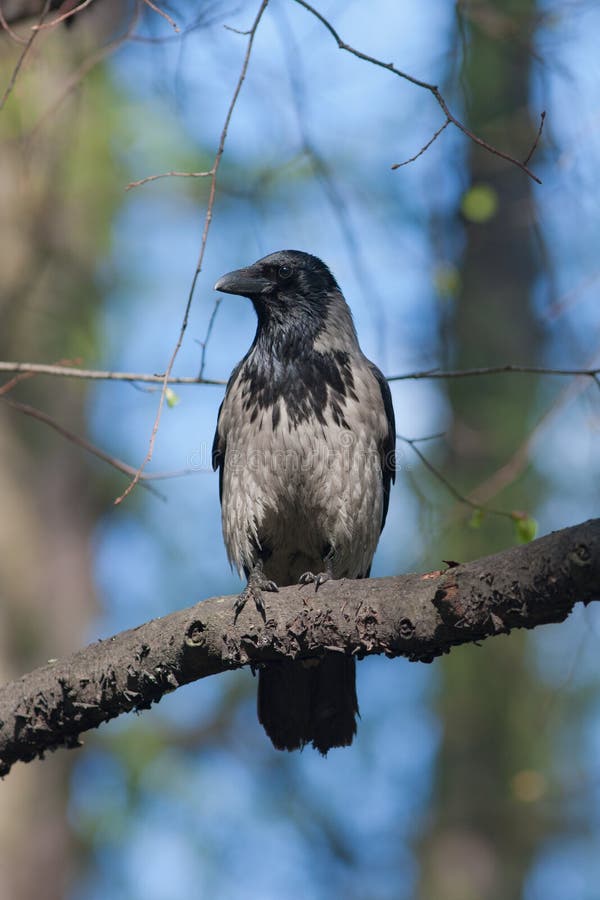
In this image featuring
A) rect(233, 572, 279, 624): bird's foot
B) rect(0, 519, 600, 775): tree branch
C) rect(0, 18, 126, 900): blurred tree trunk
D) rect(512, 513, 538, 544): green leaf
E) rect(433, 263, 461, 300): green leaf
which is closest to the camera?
rect(0, 519, 600, 775): tree branch

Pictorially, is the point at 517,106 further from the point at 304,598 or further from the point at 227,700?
the point at 304,598

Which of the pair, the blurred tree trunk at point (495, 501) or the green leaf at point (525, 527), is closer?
the green leaf at point (525, 527)

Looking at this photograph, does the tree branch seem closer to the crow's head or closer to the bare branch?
the bare branch

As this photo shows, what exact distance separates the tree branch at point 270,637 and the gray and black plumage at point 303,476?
1129 mm

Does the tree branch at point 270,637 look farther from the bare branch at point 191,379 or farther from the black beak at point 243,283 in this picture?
the black beak at point 243,283

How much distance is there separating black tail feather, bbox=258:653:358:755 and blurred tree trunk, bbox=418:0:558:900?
384cm

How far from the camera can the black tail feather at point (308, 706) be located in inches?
208

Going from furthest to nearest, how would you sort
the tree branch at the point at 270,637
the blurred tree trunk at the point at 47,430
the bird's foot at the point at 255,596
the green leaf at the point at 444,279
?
1. the blurred tree trunk at the point at 47,430
2. the green leaf at the point at 444,279
3. the bird's foot at the point at 255,596
4. the tree branch at the point at 270,637

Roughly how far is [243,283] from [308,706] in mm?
2514

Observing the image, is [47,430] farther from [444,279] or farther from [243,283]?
[444,279]

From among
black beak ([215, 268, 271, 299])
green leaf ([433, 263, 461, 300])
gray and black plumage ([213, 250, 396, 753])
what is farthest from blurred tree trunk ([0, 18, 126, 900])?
green leaf ([433, 263, 461, 300])

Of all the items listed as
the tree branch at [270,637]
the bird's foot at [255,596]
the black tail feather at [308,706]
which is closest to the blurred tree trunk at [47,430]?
the black tail feather at [308,706]

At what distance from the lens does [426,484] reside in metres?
9.23

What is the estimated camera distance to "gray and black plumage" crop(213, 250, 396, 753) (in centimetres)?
534
